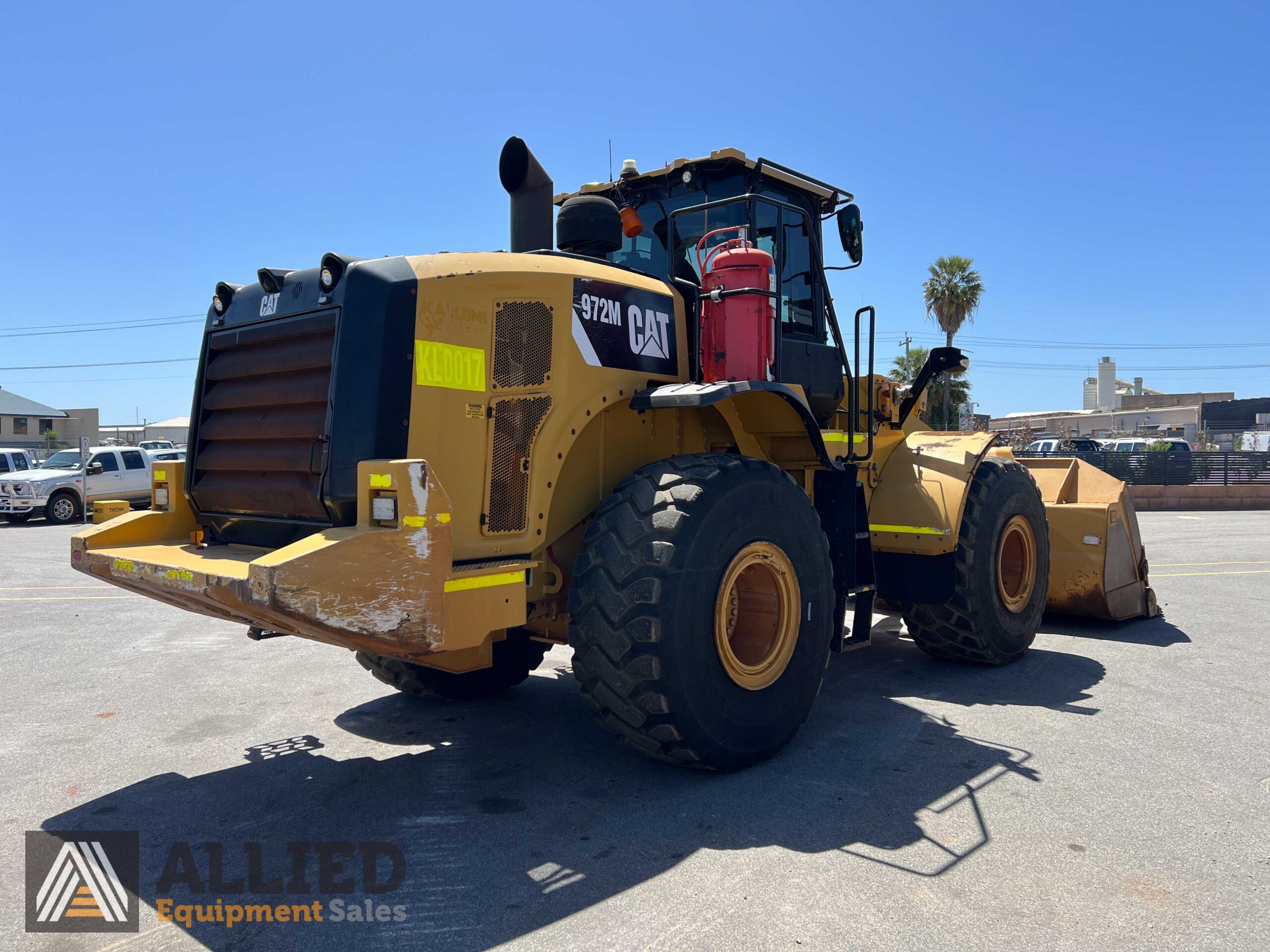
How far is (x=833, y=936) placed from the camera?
2779 millimetres

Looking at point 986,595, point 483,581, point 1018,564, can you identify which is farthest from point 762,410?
point 1018,564

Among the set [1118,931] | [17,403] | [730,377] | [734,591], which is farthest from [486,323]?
[17,403]

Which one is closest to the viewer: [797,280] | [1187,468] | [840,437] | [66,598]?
[797,280]

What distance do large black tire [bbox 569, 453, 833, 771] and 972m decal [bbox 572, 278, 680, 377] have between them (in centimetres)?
57

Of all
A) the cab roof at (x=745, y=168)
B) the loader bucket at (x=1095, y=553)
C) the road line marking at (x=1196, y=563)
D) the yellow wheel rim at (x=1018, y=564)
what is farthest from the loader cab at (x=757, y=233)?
the road line marking at (x=1196, y=563)

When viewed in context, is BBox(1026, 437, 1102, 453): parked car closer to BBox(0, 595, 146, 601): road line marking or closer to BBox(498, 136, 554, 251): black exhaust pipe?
BBox(0, 595, 146, 601): road line marking

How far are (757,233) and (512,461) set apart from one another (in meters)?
2.39

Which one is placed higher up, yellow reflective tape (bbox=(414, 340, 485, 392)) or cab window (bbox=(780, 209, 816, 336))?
cab window (bbox=(780, 209, 816, 336))

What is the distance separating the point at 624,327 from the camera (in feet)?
14.1

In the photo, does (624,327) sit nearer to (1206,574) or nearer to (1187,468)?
(1206,574)

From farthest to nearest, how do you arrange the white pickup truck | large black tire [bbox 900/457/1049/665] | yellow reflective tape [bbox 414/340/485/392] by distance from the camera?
the white pickup truck → large black tire [bbox 900/457/1049/665] → yellow reflective tape [bbox 414/340/485/392]

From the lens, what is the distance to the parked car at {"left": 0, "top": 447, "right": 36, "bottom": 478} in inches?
894

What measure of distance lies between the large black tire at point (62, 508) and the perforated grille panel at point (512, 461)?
21179mm

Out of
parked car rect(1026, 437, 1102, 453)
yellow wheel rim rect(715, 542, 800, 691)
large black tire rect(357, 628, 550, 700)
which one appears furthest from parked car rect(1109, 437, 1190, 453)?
yellow wheel rim rect(715, 542, 800, 691)
